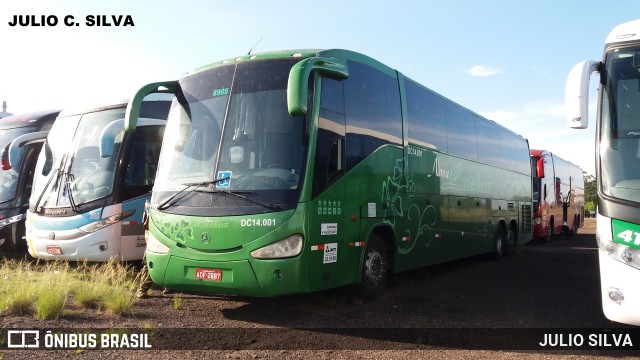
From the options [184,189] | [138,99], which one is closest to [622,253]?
[184,189]

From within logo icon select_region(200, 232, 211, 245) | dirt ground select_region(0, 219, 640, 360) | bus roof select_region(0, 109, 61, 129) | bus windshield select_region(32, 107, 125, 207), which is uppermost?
bus roof select_region(0, 109, 61, 129)

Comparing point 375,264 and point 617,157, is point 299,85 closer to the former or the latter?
point 375,264

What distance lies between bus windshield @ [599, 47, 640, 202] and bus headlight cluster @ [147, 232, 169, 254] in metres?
5.23

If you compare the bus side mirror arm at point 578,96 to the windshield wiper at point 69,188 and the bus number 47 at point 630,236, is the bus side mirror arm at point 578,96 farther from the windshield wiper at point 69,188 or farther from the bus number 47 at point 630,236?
the windshield wiper at point 69,188

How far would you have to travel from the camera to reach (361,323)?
7035 mm

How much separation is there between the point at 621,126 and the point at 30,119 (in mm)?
13061

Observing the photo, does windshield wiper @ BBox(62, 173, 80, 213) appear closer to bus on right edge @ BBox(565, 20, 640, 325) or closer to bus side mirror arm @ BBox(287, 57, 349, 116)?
bus side mirror arm @ BBox(287, 57, 349, 116)

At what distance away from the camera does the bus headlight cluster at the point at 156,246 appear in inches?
284

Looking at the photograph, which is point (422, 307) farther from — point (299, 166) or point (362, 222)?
point (299, 166)

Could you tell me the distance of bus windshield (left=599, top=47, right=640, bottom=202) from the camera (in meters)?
5.83

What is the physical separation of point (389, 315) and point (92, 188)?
5846mm

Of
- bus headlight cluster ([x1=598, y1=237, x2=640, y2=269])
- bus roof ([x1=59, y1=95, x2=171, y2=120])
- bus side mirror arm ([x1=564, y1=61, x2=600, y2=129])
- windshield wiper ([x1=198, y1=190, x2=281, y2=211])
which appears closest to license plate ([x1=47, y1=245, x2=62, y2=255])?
bus roof ([x1=59, y1=95, x2=171, y2=120])

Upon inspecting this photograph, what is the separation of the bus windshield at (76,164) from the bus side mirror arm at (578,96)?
7.50m

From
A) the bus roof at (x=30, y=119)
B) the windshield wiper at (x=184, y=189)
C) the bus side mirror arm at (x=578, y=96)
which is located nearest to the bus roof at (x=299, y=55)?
the windshield wiper at (x=184, y=189)
